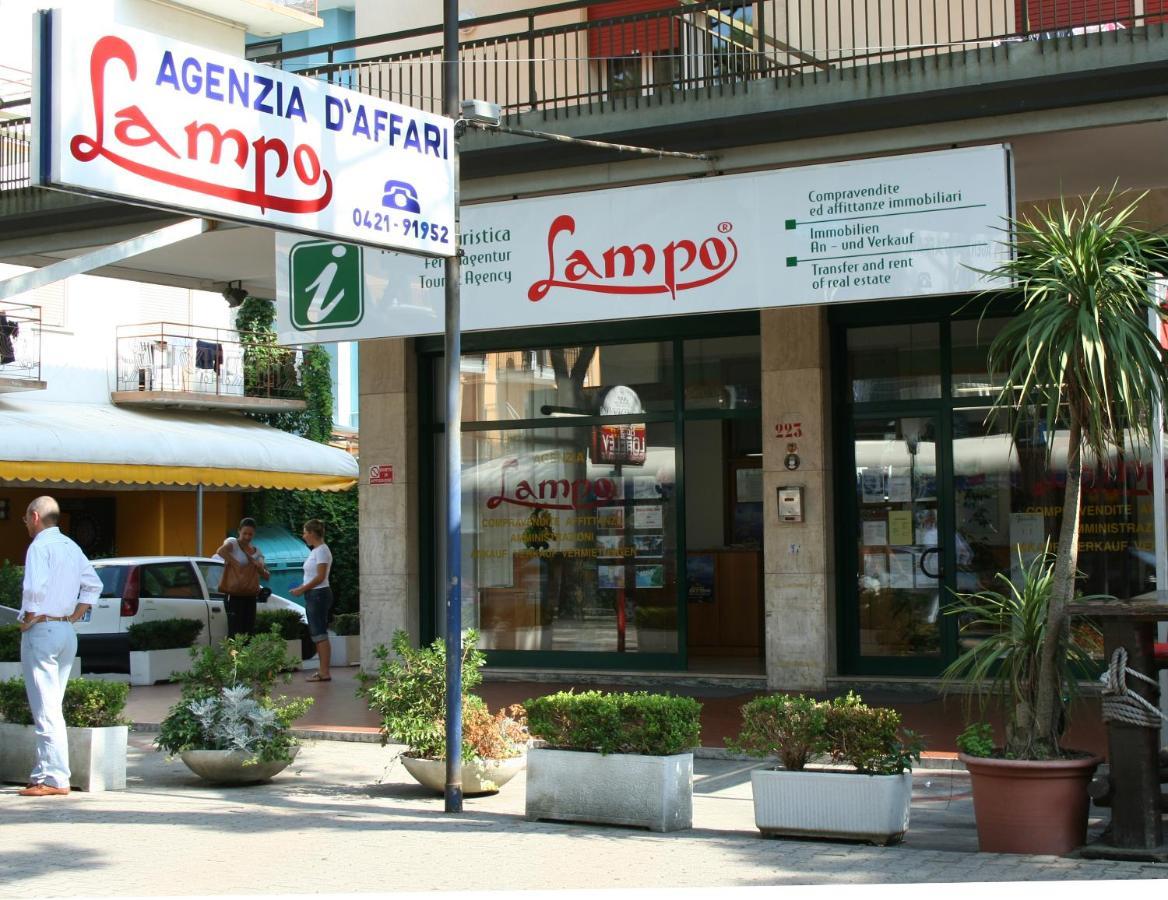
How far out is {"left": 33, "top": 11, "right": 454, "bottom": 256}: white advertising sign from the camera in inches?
284

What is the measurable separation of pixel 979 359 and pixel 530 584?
530cm

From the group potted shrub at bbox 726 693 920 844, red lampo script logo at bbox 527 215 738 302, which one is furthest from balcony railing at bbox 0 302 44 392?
potted shrub at bbox 726 693 920 844

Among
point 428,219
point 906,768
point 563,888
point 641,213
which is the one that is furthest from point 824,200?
point 563,888

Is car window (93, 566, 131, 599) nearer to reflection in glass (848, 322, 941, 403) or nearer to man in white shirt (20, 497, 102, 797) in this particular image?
man in white shirt (20, 497, 102, 797)

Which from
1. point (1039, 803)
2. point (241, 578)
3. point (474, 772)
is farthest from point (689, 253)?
point (241, 578)

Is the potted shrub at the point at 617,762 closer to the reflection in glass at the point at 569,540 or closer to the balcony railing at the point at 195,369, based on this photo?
the reflection in glass at the point at 569,540

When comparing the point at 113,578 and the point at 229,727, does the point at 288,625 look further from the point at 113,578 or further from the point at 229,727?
the point at 229,727

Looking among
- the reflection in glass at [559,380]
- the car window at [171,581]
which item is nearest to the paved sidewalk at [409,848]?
the reflection in glass at [559,380]

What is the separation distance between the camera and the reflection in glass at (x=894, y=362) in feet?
47.3

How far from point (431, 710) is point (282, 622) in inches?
366

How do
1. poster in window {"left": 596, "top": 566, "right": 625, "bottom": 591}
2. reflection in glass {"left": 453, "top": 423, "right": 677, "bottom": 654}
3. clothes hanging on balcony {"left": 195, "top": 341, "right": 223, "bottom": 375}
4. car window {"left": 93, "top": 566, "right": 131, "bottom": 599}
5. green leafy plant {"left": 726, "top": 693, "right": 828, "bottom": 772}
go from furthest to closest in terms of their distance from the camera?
clothes hanging on balcony {"left": 195, "top": 341, "right": 223, "bottom": 375} → car window {"left": 93, "top": 566, "right": 131, "bottom": 599} → poster in window {"left": 596, "top": 566, "right": 625, "bottom": 591} → reflection in glass {"left": 453, "top": 423, "right": 677, "bottom": 654} → green leafy plant {"left": 726, "top": 693, "right": 828, "bottom": 772}

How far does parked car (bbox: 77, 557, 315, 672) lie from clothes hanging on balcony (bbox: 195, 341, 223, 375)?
14.2m

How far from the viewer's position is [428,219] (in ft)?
29.5

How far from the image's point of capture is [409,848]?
25.8 ft
